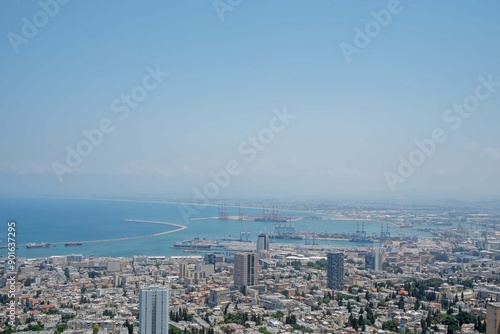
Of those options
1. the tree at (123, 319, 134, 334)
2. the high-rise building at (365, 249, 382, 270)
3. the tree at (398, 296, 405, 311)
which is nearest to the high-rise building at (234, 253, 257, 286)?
the tree at (398, 296, 405, 311)

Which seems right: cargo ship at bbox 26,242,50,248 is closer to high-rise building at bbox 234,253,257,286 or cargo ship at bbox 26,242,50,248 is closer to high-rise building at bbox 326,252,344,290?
high-rise building at bbox 234,253,257,286

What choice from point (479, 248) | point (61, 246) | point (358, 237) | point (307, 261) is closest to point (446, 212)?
point (358, 237)

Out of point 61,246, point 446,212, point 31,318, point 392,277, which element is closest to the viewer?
point 31,318

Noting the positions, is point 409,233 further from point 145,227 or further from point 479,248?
point 145,227

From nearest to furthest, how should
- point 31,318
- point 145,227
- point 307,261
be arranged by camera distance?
point 31,318, point 307,261, point 145,227

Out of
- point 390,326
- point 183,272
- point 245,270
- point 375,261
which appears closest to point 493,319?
point 390,326

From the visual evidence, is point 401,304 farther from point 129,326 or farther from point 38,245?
point 38,245
